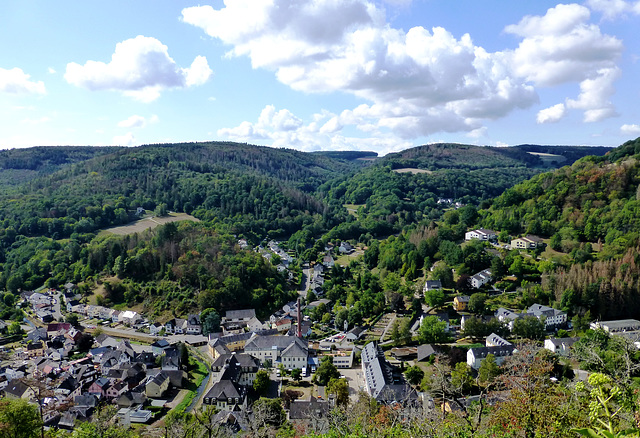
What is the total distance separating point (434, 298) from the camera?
134 feet

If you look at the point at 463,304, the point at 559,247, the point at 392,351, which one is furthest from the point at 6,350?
the point at 559,247

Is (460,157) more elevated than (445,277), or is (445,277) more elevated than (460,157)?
(460,157)

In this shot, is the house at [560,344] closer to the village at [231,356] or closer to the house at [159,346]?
the village at [231,356]

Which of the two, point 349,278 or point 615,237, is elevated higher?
point 615,237

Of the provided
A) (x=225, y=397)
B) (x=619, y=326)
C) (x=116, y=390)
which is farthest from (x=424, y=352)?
(x=116, y=390)

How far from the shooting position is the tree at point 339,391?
1003 inches

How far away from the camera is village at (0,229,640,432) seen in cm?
2675

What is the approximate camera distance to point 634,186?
5275cm

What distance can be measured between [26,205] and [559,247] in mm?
83673

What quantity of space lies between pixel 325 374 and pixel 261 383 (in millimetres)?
4742

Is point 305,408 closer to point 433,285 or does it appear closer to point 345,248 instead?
point 433,285

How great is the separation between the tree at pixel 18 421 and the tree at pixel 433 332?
27508 mm

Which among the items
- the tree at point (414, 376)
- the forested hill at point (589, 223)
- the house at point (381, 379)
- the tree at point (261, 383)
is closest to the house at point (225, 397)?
the tree at point (261, 383)

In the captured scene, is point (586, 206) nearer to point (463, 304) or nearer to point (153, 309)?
point (463, 304)
